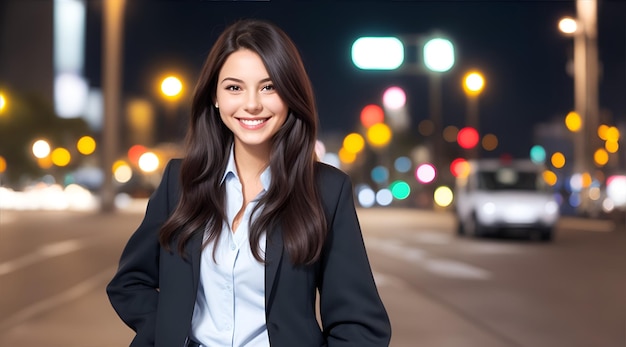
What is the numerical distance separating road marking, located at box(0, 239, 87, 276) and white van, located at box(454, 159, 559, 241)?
8.23 meters

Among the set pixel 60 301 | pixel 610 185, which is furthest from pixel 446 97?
pixel 60 301

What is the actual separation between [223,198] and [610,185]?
1322 inches

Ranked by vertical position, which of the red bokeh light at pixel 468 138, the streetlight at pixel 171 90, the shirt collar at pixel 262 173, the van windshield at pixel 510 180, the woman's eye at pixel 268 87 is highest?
the streetlight at pixel 171 90

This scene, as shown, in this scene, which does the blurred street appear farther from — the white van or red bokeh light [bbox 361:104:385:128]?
red bokeh light [bbox 361:104:385:128]

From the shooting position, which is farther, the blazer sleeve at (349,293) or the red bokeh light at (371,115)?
the red bokeh light at (371,115)

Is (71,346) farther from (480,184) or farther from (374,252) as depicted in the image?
(480,184)

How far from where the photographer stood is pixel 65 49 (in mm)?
167375

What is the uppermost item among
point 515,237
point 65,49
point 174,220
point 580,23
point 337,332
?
point 65,49

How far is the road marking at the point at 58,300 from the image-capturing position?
8.73 meters

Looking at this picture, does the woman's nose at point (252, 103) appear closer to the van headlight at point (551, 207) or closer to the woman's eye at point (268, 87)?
the woman's eye at point (268, 87)

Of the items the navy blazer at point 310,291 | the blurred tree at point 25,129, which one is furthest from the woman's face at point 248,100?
the blurred tree at point 25,129

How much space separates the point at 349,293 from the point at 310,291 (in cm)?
10

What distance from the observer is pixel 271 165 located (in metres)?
2.69

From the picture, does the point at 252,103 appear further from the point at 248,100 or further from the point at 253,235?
the point at 253,235
